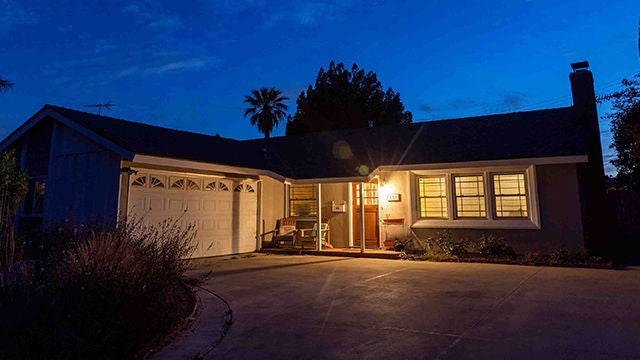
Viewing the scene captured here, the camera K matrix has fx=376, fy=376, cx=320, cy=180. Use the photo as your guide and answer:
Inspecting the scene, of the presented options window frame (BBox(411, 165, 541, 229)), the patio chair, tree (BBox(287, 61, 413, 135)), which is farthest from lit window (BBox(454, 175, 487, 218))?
tree (BBox(287, 61, 413, 135))

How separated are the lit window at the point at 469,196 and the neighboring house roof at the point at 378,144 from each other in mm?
840

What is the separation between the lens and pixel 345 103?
31312 mm

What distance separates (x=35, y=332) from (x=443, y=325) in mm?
4350

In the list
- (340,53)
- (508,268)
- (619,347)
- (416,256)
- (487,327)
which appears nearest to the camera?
(619,347)

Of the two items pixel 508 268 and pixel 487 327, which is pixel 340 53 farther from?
pixel 487 327

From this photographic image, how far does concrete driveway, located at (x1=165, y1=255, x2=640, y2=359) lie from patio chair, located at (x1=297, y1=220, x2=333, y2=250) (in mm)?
3898

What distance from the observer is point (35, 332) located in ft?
11.3

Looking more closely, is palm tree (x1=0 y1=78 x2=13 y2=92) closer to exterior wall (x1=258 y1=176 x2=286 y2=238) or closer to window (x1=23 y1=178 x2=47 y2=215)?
window (x1=23 y1=178 x2=47 y2=215)

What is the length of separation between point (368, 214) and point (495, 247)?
4.23m

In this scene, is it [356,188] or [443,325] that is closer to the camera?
[443,325]

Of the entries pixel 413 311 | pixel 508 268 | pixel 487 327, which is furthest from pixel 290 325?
pixel 508 268

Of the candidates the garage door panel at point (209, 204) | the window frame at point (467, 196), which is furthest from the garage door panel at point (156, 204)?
the window frame at point (467, 196)

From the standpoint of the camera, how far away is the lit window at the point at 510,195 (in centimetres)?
1119

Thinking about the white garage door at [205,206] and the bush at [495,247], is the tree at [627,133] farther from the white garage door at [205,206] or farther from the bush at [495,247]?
the white garage door at [205,206]
